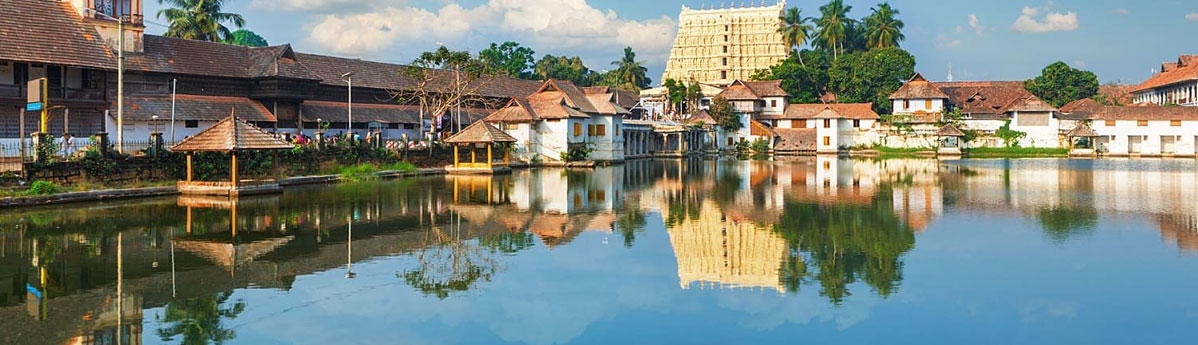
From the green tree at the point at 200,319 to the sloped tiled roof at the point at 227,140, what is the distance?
12.7 m

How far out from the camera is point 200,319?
9.95m

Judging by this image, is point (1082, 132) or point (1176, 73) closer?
point (1082, 132)

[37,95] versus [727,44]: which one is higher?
[727,44]

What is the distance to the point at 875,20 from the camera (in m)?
79.1

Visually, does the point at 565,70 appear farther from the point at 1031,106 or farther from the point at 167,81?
the point at 167,81

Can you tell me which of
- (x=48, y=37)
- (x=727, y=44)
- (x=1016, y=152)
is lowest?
(x=1016, y=152)

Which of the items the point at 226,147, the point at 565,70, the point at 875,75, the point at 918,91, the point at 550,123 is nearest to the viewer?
the point at 226,147

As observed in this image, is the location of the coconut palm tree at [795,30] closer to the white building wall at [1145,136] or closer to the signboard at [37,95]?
the white building wall at [1145,136]

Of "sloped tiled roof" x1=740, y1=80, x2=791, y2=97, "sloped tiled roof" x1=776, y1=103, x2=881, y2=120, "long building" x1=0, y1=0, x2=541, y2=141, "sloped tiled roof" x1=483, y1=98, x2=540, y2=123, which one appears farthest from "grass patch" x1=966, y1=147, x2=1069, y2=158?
"long building" x1=0, y1=0, x2=541, y2=141

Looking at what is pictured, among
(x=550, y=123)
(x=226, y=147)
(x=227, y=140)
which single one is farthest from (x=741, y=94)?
(x=226, y=147)

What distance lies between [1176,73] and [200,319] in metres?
72.0

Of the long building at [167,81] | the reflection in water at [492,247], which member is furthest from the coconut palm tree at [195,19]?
the reflection in water at [492,247]

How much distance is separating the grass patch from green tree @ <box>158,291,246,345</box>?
181ft

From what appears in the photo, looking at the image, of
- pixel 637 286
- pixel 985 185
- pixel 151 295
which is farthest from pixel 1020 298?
pixel 985 185
